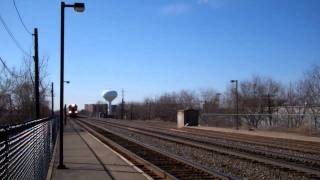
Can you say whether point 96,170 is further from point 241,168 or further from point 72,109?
point 72,109

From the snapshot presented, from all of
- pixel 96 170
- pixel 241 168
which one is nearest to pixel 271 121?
pixel 241 168

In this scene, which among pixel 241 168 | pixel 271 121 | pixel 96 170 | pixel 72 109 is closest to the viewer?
pixel 96 170

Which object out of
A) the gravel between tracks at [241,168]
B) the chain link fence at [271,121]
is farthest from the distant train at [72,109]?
the gravel between tracks at [241,168]

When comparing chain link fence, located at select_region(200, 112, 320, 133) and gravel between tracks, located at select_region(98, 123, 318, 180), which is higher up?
chain link fence, located at select_region(200, 112, 320, 133)

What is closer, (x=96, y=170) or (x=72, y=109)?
(x=96, y=170)

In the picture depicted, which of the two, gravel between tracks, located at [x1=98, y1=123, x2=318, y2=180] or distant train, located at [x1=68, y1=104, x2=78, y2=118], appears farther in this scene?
distant train, located at [x1=68, y1=104, x2=78, y2=118]

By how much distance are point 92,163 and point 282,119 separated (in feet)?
106

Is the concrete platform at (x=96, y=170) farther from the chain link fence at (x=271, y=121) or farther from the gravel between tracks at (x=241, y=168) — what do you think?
the chain link fence at (x=271, y=121)

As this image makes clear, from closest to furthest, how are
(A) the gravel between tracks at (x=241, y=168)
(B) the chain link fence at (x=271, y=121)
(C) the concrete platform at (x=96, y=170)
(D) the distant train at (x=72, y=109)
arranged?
(C) the concrete platform at (x=96, y=170), (A) the gravel between tracks at (x=241, y=168), (B) the chain link fence at (x=271, y=121), (D) the distant train at (x=72, y=109)

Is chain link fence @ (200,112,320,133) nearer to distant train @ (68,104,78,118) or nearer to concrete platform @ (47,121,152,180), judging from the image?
concrete platform @ (47,121,152,180)

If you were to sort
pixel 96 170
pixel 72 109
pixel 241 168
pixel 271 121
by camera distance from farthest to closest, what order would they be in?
pixel 72 109
pixel 271 121
pixel 241 168
pixel 96 170

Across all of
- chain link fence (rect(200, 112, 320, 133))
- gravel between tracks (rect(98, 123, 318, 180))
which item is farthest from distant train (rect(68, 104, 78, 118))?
gravel between tracks (rect(98, 123, 318, 180))

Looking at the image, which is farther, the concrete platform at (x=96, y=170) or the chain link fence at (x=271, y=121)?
the chain link fence at (x=271, y=121)

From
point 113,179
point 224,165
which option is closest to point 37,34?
point 224,165
